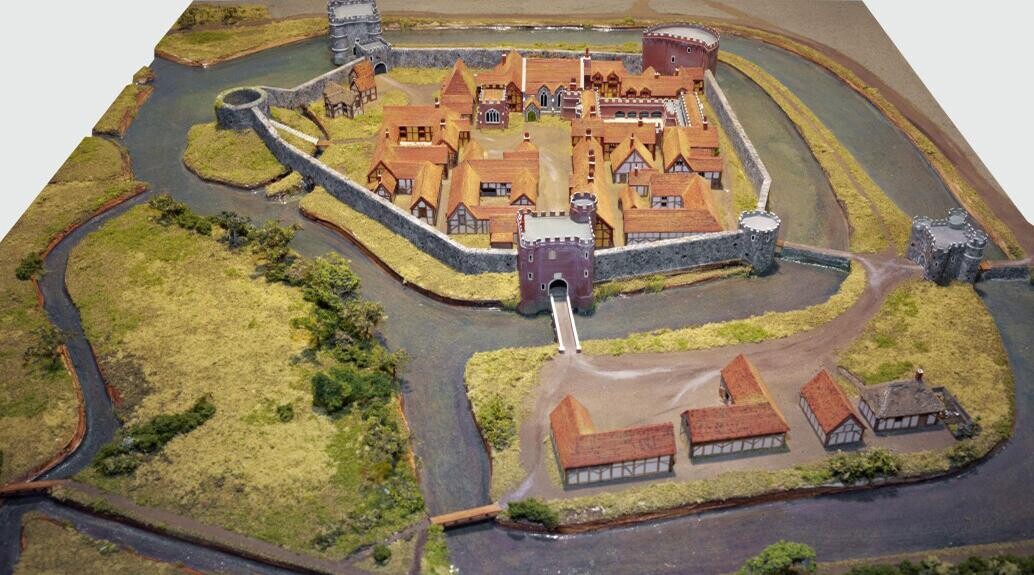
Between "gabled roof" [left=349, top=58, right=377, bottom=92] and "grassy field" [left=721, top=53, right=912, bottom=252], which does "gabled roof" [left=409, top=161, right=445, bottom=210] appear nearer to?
"gabled roof" [left=349, top=58, right=377, bottom=92]

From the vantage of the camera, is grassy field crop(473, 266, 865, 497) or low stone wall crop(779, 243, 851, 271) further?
low stone wall crop(779, 243, 851, 271)

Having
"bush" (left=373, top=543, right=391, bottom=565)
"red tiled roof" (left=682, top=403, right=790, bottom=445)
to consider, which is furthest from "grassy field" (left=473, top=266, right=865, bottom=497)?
"red tiled roof" (left=682, top=403, right=790, bottom=445)

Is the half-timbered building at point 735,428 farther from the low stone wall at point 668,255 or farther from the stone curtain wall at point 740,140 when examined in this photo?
the stone curtain wall at point 740,140

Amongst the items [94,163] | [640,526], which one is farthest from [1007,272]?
[94,163]

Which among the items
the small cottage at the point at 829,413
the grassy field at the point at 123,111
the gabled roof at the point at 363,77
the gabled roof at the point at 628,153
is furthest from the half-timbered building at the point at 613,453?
the grassy field at the point at 123,111

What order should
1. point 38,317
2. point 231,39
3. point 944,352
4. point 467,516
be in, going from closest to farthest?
point 467,516 < point 944,352 < point 38,317 < point 231,39

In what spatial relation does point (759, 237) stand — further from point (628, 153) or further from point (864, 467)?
point (864, 467)
